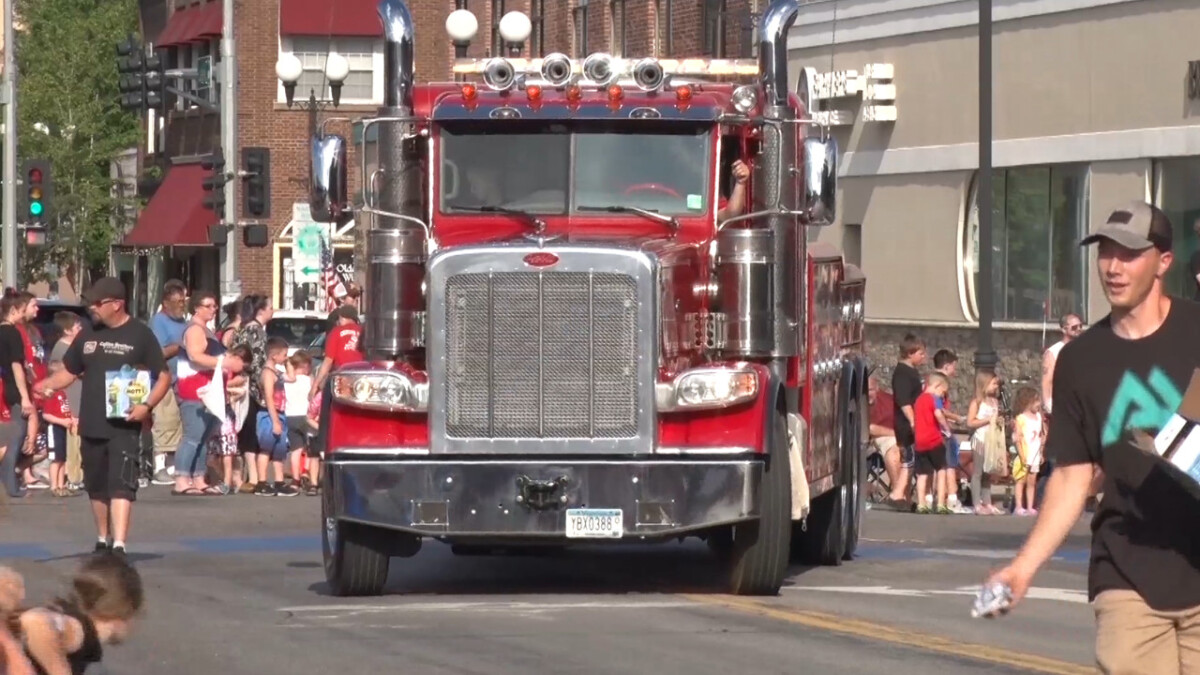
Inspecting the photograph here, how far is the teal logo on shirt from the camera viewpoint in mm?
7230

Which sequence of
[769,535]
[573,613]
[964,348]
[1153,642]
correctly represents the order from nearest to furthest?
[1153,642], [573,613], [769,535], [964,348]

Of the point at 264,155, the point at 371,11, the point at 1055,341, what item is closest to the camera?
the point at 1055,341

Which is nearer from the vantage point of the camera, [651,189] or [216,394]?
[651,189]

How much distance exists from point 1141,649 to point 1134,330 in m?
0.95

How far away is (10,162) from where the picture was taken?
46.1m

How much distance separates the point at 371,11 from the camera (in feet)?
184

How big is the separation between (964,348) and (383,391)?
741 inches

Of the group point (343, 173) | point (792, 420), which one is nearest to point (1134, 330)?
point (792, 420)

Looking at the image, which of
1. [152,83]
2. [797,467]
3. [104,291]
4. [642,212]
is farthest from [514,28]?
[152,83]

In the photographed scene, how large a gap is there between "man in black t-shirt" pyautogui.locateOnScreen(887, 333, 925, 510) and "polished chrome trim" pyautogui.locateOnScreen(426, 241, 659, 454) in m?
9.67

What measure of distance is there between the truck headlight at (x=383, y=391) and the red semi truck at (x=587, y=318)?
0.04 feet

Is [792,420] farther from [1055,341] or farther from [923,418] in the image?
[1055,341]

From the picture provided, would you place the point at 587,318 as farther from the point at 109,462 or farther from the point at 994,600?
the point at 994,600

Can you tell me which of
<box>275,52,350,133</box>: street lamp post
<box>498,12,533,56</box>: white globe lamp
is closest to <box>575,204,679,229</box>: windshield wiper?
<box>498,12,533,56</box>: white globe lamp
